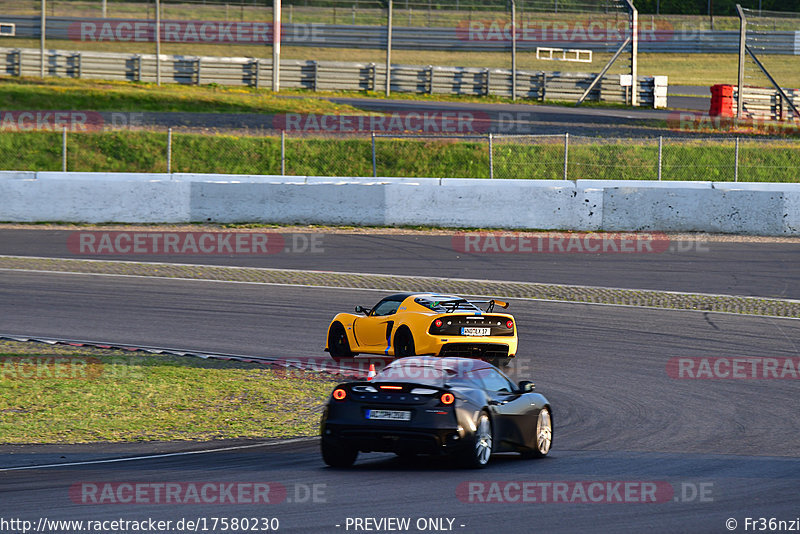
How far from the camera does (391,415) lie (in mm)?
8922

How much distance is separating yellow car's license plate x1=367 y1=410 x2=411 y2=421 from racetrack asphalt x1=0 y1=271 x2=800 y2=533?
0.43m

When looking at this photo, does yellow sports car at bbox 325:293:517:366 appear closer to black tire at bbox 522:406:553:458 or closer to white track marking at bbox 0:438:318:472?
white track marking at bbox 0:438:318:472

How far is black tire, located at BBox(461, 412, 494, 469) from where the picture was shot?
8.96 meters

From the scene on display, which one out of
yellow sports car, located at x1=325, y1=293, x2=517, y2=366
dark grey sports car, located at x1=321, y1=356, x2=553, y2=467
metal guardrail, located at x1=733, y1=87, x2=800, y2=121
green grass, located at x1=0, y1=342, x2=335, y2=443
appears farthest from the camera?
metal guardrail, located at x1=733, y1=87, x2=800, y2=121

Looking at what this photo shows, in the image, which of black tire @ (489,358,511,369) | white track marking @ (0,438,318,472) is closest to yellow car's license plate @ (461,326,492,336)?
black tire @ (489,358,511,369)

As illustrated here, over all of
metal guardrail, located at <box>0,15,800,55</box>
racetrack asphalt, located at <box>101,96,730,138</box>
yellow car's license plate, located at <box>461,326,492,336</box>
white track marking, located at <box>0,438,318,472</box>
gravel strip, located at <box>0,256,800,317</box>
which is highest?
metal guardrail, located at <box>0,15,800,55</box>

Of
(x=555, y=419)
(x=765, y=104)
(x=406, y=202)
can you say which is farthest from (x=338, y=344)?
(x=765, y=104)

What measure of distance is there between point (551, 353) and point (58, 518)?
364 inches

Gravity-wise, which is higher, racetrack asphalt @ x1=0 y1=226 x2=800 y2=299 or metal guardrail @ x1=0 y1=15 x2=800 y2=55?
metal guardrail @ x1=0 y1=15 x2=800 y2=55

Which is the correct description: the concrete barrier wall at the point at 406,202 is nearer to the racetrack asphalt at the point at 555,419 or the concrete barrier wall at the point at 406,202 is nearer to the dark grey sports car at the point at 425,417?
the racetrack asphalt at the point at 555,419

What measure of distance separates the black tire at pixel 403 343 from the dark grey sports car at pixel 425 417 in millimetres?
5086

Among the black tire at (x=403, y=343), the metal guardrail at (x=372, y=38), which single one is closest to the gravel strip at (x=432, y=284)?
the black tire at (x=403, y=343)

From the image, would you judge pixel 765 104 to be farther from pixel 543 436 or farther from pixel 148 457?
pixel 148 457

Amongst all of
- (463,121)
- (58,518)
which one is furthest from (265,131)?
(58,518)
